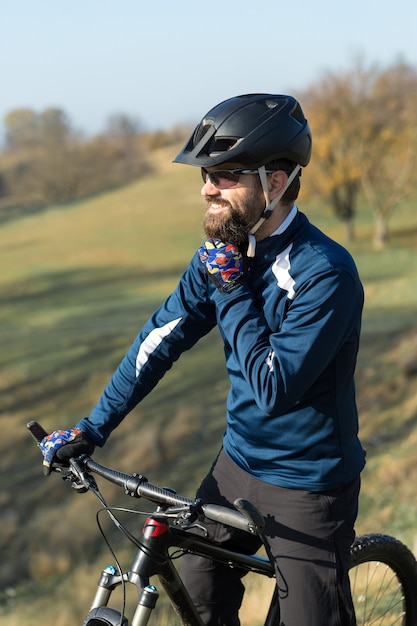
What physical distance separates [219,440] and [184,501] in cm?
1381

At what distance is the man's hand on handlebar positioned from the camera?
2910mm

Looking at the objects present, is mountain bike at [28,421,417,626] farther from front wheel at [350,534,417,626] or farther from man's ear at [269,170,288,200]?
man's ear at [269,170,288,200]

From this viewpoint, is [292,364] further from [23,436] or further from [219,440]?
[23,436]

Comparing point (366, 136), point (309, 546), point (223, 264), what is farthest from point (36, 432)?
point (366, 136)

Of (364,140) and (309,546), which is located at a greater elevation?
(364,140)

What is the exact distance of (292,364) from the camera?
8.63 feet

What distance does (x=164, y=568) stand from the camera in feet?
9.40

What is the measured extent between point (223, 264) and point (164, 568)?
3.28 ft

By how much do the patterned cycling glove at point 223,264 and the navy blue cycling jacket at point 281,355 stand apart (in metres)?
0.03

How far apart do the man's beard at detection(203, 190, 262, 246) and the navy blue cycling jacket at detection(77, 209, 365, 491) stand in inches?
3.1

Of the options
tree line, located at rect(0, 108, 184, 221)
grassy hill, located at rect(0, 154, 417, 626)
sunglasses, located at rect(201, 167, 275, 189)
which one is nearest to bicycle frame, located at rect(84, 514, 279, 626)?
sunglasses, located at rect(201, 167, 275, 189)

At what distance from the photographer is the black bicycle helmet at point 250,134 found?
292 cm

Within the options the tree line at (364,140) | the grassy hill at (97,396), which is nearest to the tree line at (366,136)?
the tree line at (364,140)

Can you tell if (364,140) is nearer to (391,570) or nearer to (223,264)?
(391,570)
